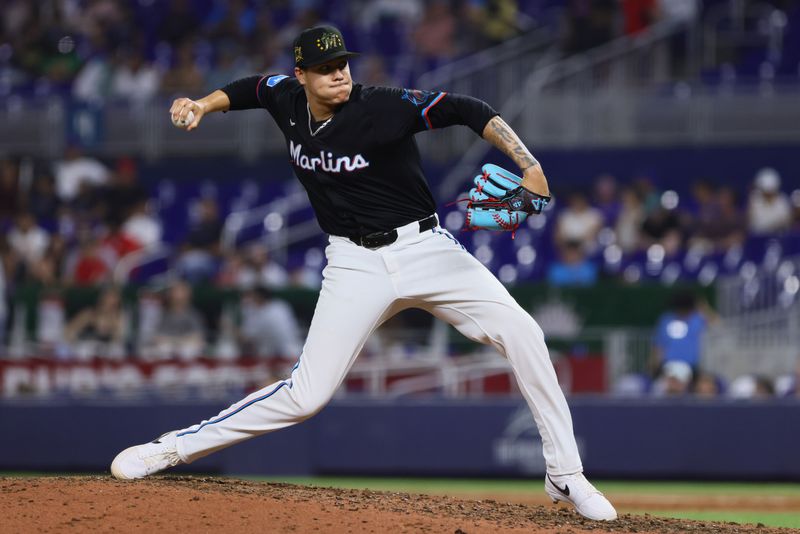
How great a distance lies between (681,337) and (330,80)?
6.67 meters

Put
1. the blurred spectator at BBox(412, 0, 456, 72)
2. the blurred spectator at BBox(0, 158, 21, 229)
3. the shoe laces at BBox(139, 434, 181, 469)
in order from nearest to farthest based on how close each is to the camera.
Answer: the shoe laces at BBox(139, 434, 181, 469), the blurred spectator at BBox(0, 158, 21, 229), the blurred spectator at BBox(412, 0, 456, 72)

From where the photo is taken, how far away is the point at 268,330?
12.2m

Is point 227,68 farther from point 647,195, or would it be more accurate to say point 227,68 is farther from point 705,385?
point 705,385

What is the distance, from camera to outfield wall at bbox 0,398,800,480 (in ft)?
36.3

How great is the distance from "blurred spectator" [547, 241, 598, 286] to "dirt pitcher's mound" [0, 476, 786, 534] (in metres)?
6.58

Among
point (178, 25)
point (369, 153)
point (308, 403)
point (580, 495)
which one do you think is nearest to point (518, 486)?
point (580, 495)

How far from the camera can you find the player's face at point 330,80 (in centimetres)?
573

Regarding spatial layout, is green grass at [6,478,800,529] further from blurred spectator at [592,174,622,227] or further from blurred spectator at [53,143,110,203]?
blurred spectator at [53,143,110,203]

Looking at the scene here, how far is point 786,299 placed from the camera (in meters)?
12.2

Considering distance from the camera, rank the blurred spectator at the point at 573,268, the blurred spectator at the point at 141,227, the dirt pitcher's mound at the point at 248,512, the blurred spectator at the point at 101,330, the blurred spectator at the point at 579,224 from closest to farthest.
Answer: the dirt pitcher's mound at the point at 248,512 → the blurred spectator at the point at 101,330 → the blurred spectator at the point at 573,268 → the blurred spectator at the point at 579,224 → the blurred spectator at the point at 141,227

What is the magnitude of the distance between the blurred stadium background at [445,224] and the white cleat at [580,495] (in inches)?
208

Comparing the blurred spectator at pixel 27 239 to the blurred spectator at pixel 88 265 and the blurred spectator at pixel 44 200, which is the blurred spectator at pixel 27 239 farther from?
the blurred spectator at pixel 44 200

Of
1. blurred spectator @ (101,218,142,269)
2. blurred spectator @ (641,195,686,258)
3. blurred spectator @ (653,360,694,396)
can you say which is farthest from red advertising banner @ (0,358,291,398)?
blurred spectator @ (641,195,686,258)

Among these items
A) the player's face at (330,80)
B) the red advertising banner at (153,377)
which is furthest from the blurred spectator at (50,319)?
the player's face at (330,80)
